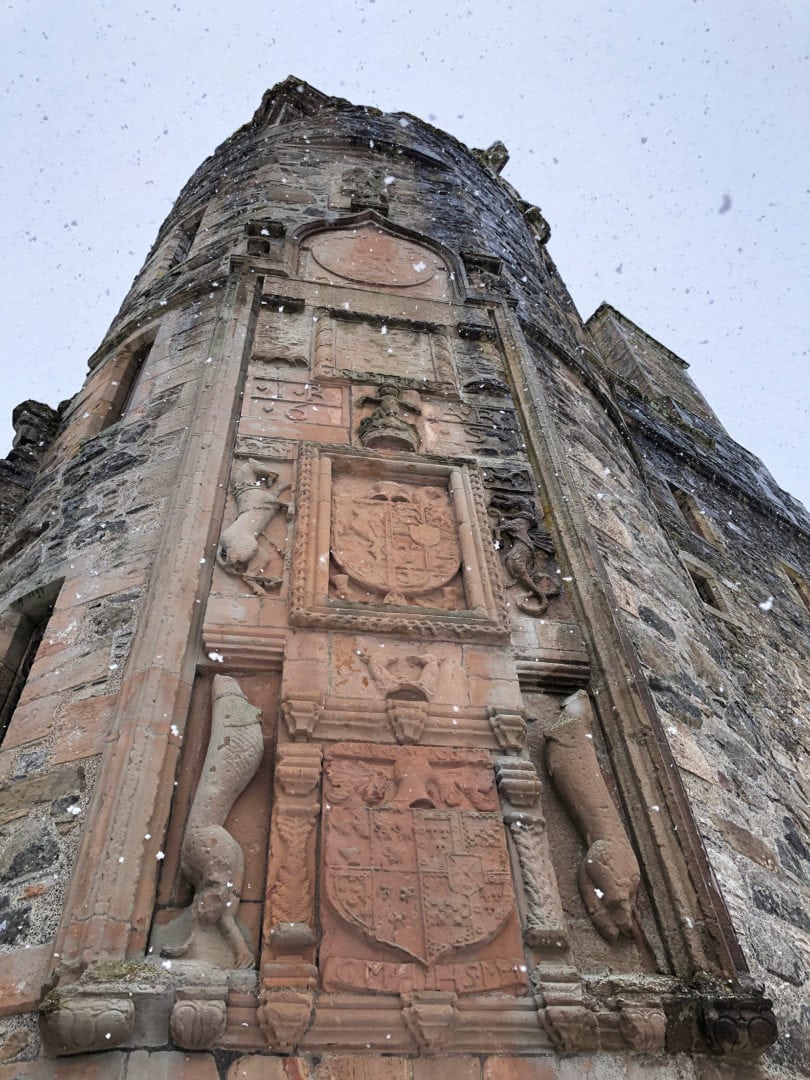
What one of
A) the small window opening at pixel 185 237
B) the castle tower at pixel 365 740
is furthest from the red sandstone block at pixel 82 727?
the small window opening at pixel 185 237

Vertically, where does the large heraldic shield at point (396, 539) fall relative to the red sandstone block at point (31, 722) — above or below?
above

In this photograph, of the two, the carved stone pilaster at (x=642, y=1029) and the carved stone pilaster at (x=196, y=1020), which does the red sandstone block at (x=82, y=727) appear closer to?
the carved stone pilaster at (x=196, y=1020)

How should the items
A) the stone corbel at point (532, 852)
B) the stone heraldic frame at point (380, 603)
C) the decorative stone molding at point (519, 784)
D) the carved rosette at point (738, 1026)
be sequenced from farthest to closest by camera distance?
1. the stone heraldic frame at point (380, 603)
2. the decorative stone molding at point (519, 784)
3. the stone corbel at point (532, 852)
4. the carved rosette at point (738, 1026)

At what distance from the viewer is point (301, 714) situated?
10.9 ft

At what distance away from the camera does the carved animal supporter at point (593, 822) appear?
308 cm

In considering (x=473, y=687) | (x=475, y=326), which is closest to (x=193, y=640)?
(x=473, y=687)

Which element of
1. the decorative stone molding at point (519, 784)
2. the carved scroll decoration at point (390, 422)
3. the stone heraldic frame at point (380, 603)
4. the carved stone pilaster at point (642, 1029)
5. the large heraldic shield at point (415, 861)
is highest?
the carved scroll decoration at point (390, 422)

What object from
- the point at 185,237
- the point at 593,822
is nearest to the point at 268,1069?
the point at 593,822

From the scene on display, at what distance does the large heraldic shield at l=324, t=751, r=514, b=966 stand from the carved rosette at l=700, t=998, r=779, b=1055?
2.32 ft

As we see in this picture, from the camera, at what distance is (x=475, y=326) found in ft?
21.1

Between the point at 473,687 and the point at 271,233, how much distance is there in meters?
4.97

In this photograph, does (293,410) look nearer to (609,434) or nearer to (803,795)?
(609,434)

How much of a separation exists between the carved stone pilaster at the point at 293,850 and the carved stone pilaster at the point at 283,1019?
0.55 ft

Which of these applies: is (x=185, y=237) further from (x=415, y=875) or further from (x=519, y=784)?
(x=415, y=875)
